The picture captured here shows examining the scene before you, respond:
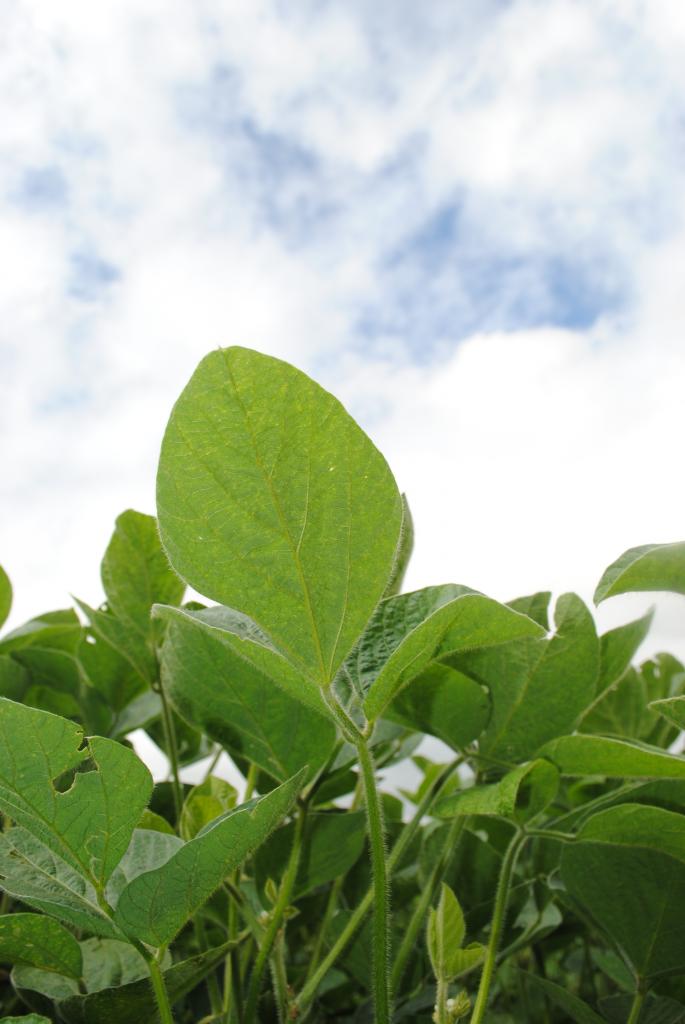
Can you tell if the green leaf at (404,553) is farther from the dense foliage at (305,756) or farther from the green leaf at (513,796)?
the green leaf at (513,796)

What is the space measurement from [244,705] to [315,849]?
5.6 inches

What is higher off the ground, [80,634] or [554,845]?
[80,634]

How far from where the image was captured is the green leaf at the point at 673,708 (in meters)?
0.44

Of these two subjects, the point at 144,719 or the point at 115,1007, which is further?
the point at 144,719

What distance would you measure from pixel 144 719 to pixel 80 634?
12cm

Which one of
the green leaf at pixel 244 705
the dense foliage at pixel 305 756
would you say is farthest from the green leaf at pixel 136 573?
the green leaf at pixel 244 705

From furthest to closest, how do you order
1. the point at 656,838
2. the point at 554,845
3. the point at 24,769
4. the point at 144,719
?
the point at 144,719, the point at 554,845, the point at 656,838, the point at 24,769

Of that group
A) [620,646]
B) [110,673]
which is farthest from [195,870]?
[110,673]

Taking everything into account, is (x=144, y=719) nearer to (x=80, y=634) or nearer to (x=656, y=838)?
(x=80, y=634)

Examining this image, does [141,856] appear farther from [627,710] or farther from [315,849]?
[627,710]

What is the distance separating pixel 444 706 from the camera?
1.98ft

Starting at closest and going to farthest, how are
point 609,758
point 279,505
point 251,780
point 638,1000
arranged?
point 279,505 → point 609,758 → point 638,1000 → point 251,780

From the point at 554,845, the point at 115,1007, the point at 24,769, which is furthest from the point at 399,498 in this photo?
the point at 554,845

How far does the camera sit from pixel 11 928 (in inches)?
18.8
